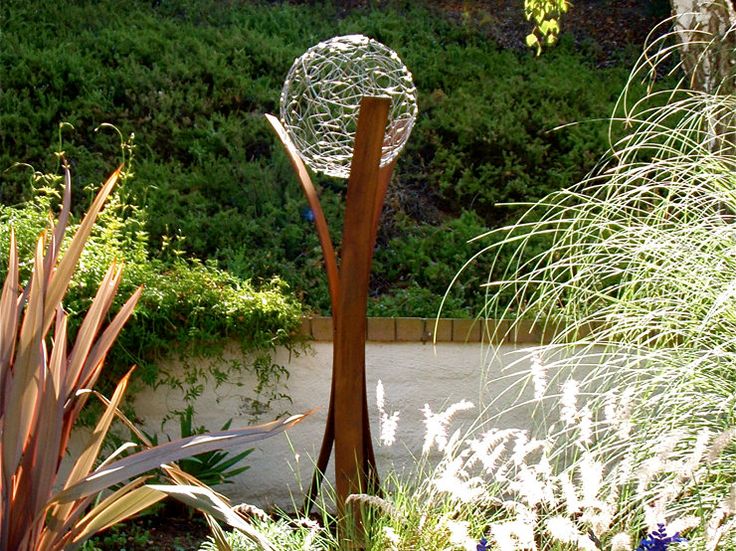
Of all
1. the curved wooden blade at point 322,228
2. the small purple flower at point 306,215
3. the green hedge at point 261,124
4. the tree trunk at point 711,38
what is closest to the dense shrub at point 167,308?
the green hedge at point 261,124

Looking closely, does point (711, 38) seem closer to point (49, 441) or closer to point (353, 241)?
point (353, 241)

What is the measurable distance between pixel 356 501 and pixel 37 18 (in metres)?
5.84

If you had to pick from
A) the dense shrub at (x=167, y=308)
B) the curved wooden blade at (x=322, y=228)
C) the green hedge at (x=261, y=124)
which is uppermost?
the green hedge at (x=261, y=124)

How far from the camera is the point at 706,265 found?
2.88 m

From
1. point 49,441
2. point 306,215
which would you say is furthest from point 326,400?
point 49,441

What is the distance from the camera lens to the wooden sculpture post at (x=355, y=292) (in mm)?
3012

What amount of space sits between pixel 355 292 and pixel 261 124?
3.36m

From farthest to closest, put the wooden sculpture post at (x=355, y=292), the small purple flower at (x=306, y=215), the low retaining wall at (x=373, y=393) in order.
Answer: the small purple flower at (x=306, y=215) < the low retaining wall at (x=373, y=393) < the wooden sculpture post at (x=355, y=292)

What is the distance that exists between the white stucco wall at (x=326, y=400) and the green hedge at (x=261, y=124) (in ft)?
1.70

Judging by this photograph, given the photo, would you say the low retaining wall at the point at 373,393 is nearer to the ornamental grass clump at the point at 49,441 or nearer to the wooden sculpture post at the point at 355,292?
the wooden sculpture post at the point at 355,292

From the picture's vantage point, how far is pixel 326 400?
426 cm

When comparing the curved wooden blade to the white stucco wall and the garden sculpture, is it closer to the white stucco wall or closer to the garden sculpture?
the garden sculpture

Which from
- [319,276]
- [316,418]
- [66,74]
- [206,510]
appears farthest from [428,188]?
[206,510]

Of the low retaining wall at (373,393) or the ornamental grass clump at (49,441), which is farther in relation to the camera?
the low retaining wall at (373,393)
